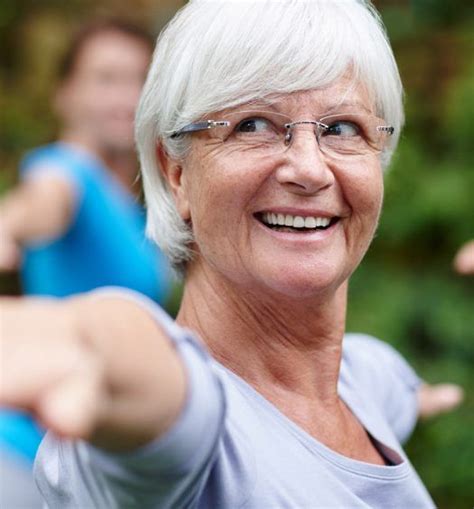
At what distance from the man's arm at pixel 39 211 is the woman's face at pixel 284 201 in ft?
4.35

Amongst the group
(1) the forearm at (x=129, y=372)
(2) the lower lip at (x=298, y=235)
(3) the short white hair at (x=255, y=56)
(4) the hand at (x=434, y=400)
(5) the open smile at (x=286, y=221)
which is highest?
(3) the short white hair at (x=255, y=56)

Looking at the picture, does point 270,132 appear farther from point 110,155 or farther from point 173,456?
point 110,155

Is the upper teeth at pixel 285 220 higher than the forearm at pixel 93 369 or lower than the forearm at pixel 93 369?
lower

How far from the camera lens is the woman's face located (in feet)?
4.80

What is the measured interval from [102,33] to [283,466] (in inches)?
98.9

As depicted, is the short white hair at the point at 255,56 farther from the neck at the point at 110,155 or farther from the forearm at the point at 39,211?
the neck at the point at 110,155

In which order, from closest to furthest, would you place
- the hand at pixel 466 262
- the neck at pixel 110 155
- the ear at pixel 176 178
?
the ear at pixel 176 178, the hand at pixel 466 262, the neck at pixel 110 155

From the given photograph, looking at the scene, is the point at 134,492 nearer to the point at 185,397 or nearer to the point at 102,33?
the point at 185,397

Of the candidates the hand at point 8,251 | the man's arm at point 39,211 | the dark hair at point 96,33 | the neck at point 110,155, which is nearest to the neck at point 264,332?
the hand at point 8,251

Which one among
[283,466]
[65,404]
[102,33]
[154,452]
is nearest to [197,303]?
[283,466]

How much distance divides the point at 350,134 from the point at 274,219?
0.56ft

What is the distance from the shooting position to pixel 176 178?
5.32 feet

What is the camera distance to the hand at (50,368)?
2.70 feet

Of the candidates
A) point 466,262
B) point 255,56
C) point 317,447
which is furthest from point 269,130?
point 466,262
